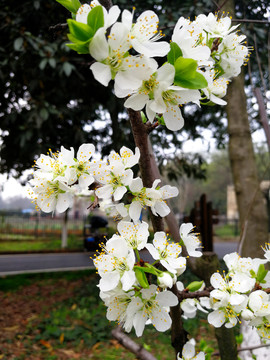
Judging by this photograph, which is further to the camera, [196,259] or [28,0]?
[28,0]

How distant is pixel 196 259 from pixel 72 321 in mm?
2992

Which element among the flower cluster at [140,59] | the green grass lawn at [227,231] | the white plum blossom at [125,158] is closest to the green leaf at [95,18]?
the flower cluster at [140,59]

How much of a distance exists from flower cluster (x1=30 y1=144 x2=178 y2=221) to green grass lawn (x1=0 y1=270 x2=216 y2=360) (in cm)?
194

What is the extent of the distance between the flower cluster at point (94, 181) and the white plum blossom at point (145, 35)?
0.23 metres

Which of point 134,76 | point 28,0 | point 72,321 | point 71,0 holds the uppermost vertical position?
point 28,0

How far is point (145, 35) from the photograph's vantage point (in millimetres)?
593

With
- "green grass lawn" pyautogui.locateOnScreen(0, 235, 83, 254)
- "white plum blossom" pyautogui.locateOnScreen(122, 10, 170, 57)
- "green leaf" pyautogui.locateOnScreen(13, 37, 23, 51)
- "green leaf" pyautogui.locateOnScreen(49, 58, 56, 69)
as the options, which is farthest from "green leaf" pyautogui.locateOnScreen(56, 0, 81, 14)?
"green grass lawn" pyautogui.locateOnScreen(0, 235, 83, 254)

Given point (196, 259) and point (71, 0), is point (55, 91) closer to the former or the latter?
point (196, 259)

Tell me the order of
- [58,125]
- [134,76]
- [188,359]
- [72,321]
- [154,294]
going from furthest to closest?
1. [58,125]
2. [72,321]
3. [188,359]
4. [154,294]
5. [134,76]

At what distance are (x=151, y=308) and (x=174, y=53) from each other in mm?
511

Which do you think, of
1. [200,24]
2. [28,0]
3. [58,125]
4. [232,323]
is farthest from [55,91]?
[232,323]

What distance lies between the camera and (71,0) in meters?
0.62

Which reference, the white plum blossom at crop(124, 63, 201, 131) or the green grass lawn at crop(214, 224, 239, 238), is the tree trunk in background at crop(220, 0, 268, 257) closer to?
the white plum blossom at crop(124, 63, 201, 131)

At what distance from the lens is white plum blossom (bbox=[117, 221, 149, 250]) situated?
0.70 m
